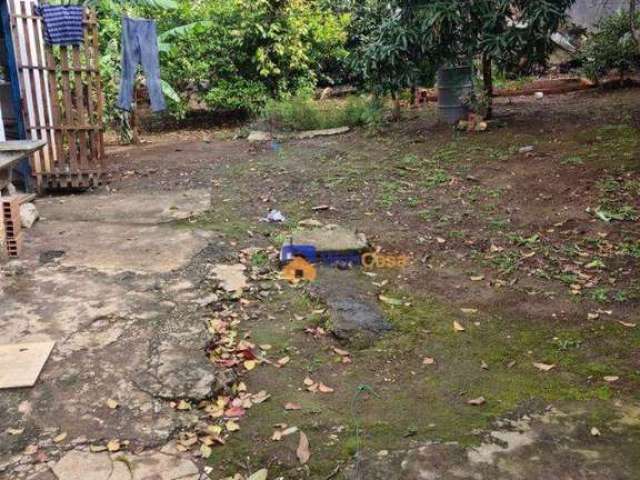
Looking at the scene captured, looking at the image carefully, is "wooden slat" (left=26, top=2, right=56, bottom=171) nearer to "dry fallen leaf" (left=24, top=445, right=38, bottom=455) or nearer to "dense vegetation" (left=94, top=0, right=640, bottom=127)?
"dense vegetation" (left=94, top=0, right=640, bottom=127)

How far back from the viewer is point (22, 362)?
311 centimetres

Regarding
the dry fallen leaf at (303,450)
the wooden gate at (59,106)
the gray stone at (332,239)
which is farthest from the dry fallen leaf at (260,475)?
the wooden gate at (59,106)

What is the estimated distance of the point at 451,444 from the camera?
2.58m

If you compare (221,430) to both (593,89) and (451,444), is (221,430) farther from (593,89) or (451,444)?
(593,89)

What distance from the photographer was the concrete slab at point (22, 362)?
296 cm

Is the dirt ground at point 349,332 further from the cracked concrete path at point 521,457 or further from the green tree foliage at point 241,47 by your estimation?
the green tree foliage at point 241,47

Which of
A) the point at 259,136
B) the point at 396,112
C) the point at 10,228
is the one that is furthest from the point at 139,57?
the point at 10,228

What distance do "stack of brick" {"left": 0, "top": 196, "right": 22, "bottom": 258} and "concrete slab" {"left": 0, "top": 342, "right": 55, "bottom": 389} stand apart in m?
1.63

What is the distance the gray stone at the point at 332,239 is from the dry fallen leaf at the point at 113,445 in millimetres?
2395

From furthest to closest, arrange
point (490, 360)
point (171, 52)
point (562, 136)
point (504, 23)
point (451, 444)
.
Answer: point (171, 52) → point (504, 23) → point (562, 136) → point (490, 360) → point (451, 444)

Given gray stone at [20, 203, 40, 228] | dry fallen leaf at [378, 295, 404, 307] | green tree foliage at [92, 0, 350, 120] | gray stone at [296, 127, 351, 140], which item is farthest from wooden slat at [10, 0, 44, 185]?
green tree foliage at [92, 0, 350, 120]

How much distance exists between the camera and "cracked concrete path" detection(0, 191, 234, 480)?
2.56 metres

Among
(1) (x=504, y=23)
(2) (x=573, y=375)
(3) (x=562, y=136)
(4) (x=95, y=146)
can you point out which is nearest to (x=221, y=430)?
(2) (x=573, y=375)

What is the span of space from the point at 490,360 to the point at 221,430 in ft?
5.04
